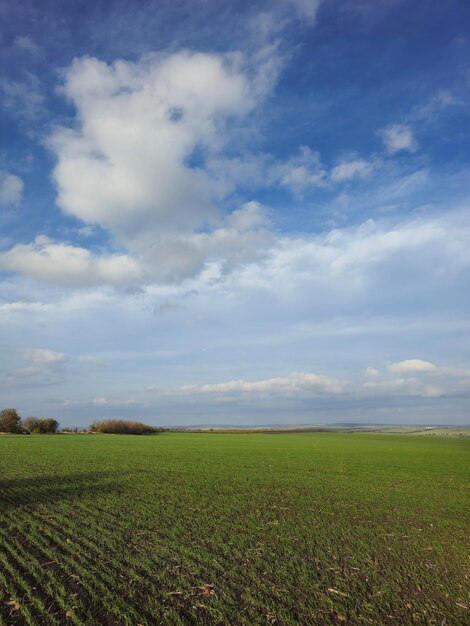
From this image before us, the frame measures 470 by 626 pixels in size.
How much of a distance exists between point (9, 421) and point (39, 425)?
6963mm

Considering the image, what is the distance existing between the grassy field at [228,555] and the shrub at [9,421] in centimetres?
8303

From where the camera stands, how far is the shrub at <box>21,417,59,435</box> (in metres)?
94.4

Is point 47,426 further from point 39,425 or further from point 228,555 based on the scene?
point 228,555

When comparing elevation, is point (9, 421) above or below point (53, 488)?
above

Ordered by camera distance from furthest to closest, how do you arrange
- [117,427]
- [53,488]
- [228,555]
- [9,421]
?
[117,427], [9,421], [53,488], [228,555]

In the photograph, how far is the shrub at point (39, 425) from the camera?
94375mm

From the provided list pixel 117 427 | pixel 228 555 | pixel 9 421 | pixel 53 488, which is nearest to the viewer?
pixel 228 555

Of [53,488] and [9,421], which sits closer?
[53,488]

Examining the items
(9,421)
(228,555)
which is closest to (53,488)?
(228,555)

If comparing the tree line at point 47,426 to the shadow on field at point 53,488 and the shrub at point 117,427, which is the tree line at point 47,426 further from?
the shadow on field at point 53,488

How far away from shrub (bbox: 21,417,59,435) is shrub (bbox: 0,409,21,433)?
2597 mm

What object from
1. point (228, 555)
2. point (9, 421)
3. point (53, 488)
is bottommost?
point (228, 555)

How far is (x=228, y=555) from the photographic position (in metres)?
9.41

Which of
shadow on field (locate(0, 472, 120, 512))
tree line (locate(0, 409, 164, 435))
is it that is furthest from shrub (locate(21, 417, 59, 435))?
shadow on field (locate(0, 472, 120, 512))
